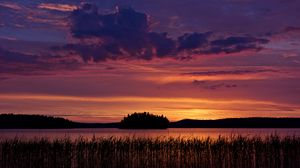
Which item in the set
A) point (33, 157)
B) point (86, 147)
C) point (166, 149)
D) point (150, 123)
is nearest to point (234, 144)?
point (166, 149)

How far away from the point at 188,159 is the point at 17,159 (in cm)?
684

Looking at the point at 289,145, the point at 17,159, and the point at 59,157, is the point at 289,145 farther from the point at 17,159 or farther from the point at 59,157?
the point at 17,159

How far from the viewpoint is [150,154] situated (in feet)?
72.4

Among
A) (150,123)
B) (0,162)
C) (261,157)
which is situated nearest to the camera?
(0,162)

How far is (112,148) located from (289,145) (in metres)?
7.50

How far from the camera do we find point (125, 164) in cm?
2139

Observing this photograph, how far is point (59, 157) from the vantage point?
2141 centimetres

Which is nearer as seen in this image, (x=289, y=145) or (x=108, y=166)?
(x=108, y=166)

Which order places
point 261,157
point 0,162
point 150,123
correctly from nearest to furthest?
point 0,162
point 261,157
point 150,123

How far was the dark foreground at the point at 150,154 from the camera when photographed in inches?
830

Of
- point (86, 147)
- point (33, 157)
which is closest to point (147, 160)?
point (86, 147)

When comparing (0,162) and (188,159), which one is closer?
(0,162)

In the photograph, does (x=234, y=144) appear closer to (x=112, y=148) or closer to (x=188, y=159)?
(x=188, y=159)

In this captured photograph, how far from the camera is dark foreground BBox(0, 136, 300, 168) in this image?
2109 centimetres
